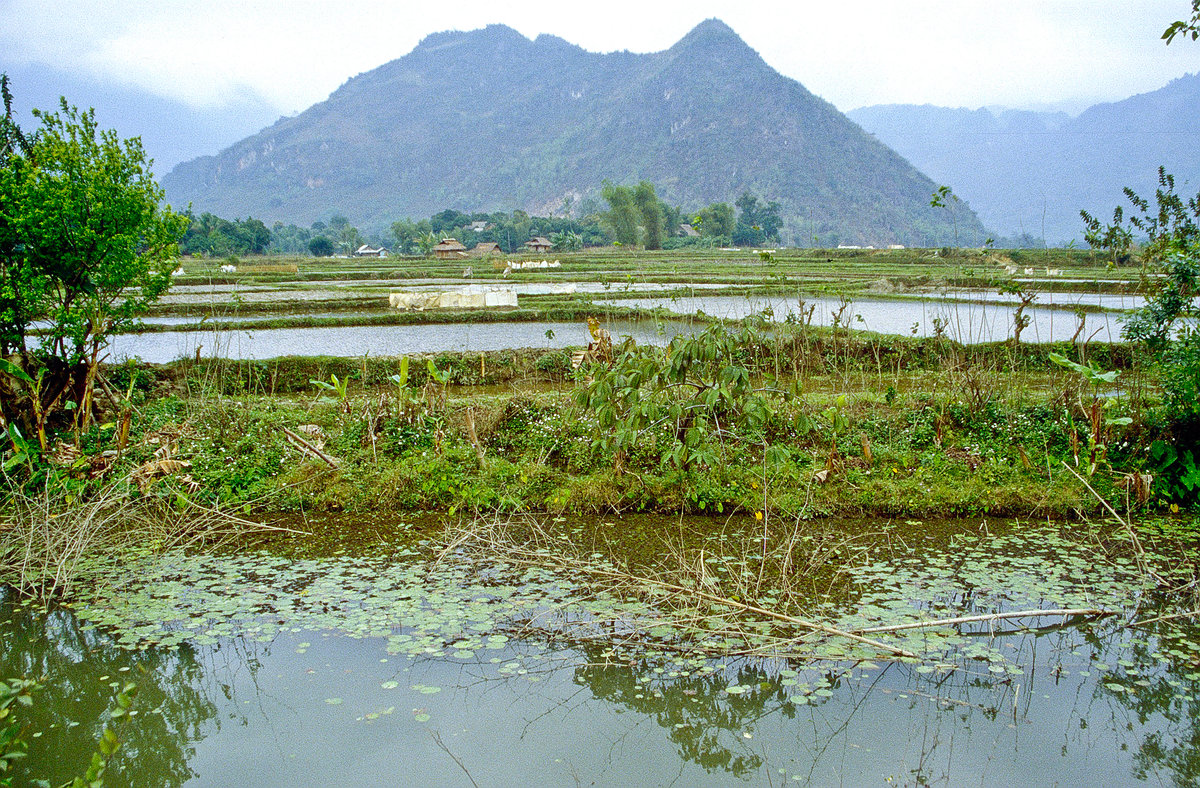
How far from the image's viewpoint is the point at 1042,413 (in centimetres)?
703

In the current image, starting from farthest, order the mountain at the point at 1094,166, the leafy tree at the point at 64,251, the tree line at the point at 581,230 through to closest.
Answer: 1. the mountain at the point at 1094,166
2. the tree line at the point at 581,230
3. the leafy tree at the point at 64,251

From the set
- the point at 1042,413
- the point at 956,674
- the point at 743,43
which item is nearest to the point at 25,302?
the point at 956,674

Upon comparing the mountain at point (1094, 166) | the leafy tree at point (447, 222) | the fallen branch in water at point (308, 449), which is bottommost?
the fallen branch in water at point (308, 449)

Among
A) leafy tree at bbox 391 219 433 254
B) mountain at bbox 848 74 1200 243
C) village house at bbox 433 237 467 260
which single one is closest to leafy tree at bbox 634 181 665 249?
village house at bbox 433 237 467 260

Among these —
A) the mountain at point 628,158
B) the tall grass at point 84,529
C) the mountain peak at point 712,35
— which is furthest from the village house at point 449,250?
the mountain peak at point 712,35

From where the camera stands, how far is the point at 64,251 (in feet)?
22.0

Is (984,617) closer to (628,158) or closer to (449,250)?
(449,250)

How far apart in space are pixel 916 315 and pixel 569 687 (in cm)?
1500

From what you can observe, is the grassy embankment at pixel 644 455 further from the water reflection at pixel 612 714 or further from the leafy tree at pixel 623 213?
the leafy tree at pixel 623 213

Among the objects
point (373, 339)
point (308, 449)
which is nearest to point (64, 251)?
point (308, 449)

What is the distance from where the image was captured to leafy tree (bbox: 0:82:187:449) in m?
6.38

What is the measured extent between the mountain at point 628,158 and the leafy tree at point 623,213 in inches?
1275

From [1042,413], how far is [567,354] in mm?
5731

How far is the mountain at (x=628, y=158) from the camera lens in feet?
350
